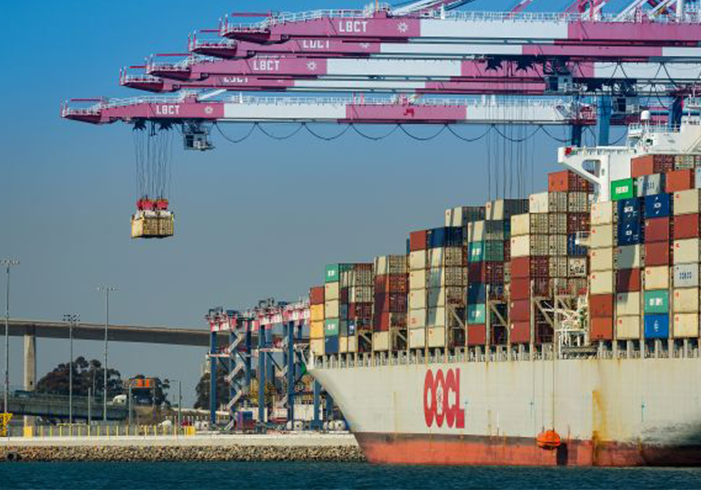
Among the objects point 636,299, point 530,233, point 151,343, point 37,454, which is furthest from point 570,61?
point 151,343

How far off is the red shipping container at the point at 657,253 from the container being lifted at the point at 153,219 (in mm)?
21079

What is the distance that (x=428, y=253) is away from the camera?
78.7 metres

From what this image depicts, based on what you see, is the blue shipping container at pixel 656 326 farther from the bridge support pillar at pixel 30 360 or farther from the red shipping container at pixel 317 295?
the bridge support pillar at pixel 30 360

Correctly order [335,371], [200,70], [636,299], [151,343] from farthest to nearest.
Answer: [151,343] → [335,371] → [200,70] → [636,299]

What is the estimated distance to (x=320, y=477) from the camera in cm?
7419

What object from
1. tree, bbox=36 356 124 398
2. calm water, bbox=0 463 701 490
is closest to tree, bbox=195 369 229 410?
tree, bbox=36 356 124 398

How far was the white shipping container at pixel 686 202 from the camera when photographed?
63.5 m

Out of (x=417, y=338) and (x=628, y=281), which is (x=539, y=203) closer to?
(x=628, y=281)

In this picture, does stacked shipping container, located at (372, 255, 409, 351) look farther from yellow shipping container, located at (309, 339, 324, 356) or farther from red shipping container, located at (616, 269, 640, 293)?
red shipping container, located at (616, 269, 640, 293)

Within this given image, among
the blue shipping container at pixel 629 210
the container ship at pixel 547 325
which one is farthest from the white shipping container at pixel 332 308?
the blue shipping container at pixel 629 210

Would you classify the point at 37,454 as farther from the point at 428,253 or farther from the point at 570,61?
the point at 570,61

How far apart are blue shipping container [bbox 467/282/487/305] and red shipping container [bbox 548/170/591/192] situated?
4.23 m

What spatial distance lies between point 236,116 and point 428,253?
9.52 meters

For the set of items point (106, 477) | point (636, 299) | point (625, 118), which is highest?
point (625, 118)
